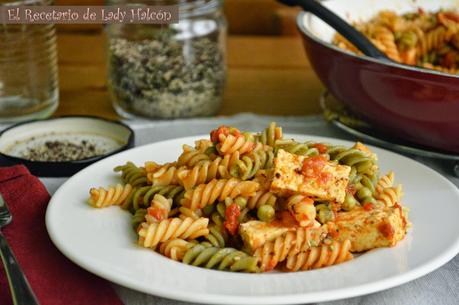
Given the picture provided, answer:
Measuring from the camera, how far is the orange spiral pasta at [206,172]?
5.89ft

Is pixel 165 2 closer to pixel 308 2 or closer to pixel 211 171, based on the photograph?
pixel 308 2

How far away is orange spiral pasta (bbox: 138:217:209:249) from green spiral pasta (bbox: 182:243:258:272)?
55mm

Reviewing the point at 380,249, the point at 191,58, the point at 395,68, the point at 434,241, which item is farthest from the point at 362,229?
the point at 191,58

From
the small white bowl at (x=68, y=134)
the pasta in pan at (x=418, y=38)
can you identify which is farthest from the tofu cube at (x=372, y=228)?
the pasta in pan at (x=418, y=38)

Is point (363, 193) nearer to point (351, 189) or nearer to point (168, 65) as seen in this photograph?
point (351, 189)

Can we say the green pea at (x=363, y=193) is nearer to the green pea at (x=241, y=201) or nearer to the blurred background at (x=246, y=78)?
the green pea at (x=241, y=201)

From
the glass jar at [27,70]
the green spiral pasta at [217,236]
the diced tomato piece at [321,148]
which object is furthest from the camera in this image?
the glass jar at [27,70]

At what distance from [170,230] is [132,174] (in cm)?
34

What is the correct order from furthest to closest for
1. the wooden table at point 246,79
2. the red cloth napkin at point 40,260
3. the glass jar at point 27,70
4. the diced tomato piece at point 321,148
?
the wooden table at point 246,79 < the glass jar at point 27,70 < the diced tomato piece at point 321,148 < the red cloth napkin at point 40,260

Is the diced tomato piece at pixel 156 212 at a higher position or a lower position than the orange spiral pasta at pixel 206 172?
lower

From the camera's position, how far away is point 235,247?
1.71 m

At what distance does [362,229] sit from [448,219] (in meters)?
0.25

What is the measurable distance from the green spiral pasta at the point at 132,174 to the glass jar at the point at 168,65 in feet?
2.53

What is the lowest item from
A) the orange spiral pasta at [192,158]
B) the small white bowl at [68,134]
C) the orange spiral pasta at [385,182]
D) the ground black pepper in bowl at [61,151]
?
the ground black pepper in bowl at [61,151]
